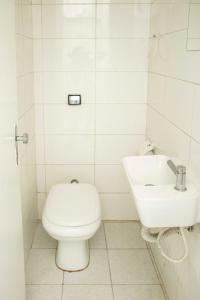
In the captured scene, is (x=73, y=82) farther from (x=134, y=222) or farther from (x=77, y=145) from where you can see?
(x=134, y=222)

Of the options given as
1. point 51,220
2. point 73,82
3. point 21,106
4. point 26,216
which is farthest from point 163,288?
point 73,82

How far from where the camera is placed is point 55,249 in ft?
7.25

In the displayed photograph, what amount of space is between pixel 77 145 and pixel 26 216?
0.69m

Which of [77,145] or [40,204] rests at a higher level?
[77,145]

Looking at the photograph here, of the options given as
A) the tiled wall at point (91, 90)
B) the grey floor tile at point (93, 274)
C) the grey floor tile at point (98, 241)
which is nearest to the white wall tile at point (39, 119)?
the tiled wall at point (91, 90)

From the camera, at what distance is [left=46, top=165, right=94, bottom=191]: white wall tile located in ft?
8.21

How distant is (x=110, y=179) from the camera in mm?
2535

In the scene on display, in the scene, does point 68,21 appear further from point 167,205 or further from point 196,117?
point 167,205

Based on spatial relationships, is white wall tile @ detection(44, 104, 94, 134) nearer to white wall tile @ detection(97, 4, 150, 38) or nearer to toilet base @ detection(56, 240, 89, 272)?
white wall tile @ detection(97, 4, 150, 38)

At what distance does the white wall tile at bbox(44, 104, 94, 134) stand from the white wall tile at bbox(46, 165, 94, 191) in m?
0.29

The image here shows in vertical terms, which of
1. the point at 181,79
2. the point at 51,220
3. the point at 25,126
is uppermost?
the point at 181,79

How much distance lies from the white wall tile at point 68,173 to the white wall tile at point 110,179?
6cm

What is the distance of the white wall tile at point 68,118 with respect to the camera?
2379mm

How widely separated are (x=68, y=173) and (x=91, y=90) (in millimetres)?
688
